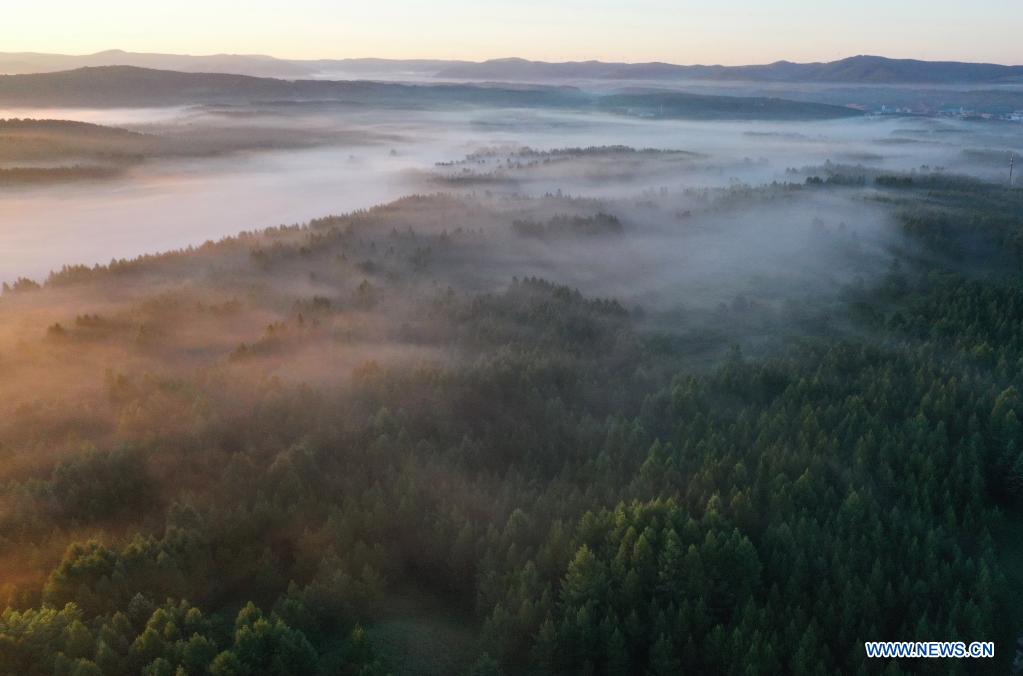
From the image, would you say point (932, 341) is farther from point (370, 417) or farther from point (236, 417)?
point (236, 417)

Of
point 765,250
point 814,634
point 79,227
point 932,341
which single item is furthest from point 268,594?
point 79,227

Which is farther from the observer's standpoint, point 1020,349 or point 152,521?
point 1020,349

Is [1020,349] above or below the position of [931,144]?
below

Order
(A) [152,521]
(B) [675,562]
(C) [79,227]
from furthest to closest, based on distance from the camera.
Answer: (C) [79,227] < (A) [152,521] < (B) [675,562]

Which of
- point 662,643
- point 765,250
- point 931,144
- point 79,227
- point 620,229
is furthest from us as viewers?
point 931,144

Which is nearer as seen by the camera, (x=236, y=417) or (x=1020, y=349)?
(x=236, y=417)

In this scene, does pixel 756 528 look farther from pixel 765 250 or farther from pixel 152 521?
pixel 765 250

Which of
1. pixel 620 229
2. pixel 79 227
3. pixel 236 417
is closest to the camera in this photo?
pixel 236 417

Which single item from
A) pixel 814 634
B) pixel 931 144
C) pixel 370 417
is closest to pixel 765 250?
pixel 370 417

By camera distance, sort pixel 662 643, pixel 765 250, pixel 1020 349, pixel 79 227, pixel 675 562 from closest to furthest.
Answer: pixel 662 643 < pixel 675 562 < pixel 1020 349 < pixel 765 250 < pixel 79 227
